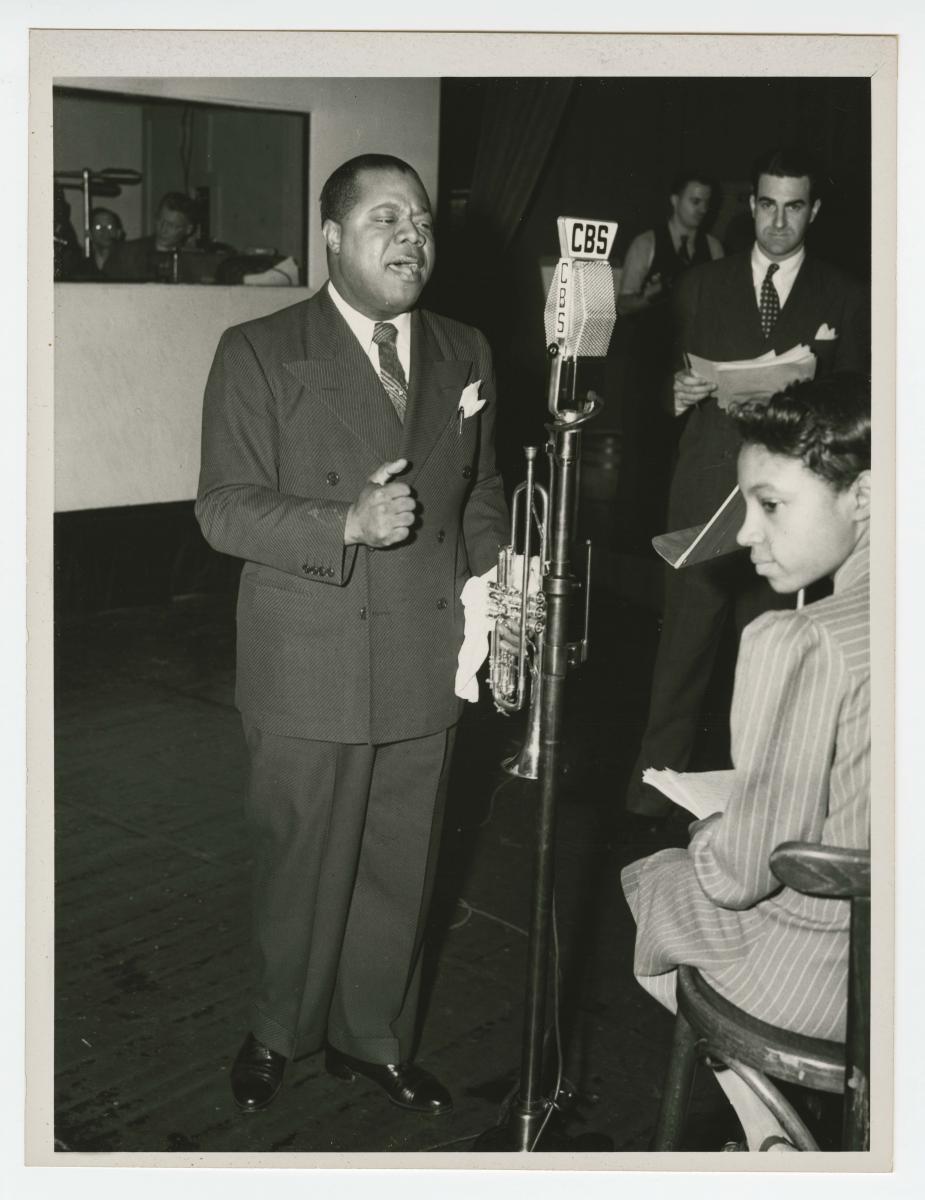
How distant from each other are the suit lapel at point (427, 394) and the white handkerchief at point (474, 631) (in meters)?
0.26

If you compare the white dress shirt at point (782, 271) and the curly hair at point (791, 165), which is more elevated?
the curly hair at point (791, 165)

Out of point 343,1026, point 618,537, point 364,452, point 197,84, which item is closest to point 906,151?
point 364,452

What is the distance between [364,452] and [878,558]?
40.4 inches

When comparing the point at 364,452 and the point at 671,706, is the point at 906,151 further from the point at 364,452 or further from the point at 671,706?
the point at 671,706

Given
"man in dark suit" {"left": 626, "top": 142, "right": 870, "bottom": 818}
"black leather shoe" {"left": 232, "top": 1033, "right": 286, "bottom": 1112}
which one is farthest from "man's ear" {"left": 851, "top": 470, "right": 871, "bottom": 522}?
"man in dark suit" {"left": 626, "top": 142, "right": 870, "bottom": 818}

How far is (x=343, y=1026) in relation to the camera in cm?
302

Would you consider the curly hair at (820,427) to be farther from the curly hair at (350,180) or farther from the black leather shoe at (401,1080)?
the black leather shoe at (401,1080)

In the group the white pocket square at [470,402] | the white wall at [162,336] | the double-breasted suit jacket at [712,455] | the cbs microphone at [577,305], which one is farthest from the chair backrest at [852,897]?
the white wall at [162,336]

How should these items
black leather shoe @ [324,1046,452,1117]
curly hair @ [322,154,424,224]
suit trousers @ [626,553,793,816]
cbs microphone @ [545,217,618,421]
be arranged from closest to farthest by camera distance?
cbs microphone @ [545,217,618,421] < curly hair @ [322,154,424,224] < black leather shoe @ [324,1046,452,1117] < suit trousers @ [626,553,793,816]

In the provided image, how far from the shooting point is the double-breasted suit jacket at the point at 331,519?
8.59 feet

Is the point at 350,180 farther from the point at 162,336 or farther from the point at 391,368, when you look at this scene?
the point at 162,336

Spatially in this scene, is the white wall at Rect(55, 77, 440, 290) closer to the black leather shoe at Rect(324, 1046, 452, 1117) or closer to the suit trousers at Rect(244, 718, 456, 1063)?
the suit trousers at Rect(244, 718, 456, 1063)

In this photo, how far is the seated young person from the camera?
1942mm

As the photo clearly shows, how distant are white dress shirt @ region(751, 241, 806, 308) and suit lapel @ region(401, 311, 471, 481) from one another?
64.7 inches
